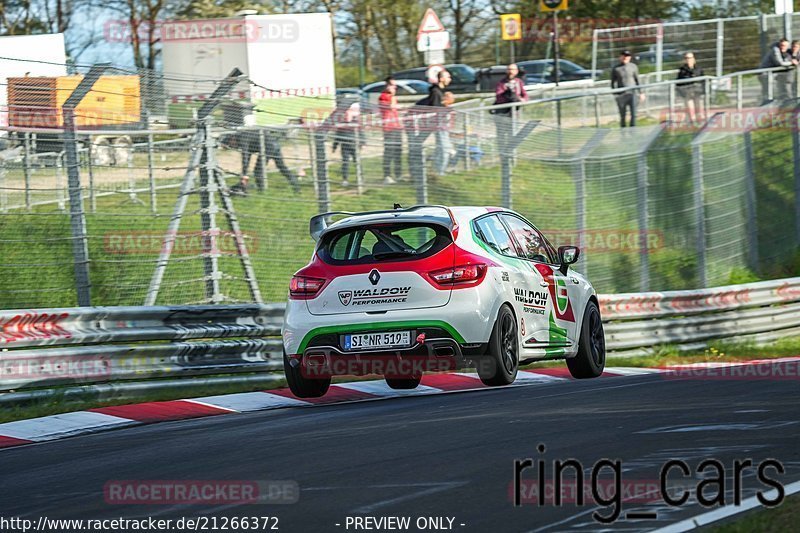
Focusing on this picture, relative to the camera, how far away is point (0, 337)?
11.1 m

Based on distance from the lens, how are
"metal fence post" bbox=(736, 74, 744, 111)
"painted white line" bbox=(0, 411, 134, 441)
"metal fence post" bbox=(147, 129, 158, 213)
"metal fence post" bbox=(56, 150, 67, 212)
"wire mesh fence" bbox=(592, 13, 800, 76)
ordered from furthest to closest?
"wire mesh fence" bbox=(592, 13, 800, 76)
"metal fence post" bbox=(736, 74, 744, 111)
"metal fence post" bbox=(147, 129, 158, 213)
"metal fence post" bbox=(56, 150, 67, 212)
"painted white line" bbox=(0, 411, 134, 441)

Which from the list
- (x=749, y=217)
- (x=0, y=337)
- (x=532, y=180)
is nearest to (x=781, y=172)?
(x=749, y=217)

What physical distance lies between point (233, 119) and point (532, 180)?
5.04m

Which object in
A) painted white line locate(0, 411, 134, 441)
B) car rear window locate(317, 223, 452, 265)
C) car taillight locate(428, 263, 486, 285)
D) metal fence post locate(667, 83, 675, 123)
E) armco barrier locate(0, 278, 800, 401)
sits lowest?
painted white line locate(0, 411, 134, 441)

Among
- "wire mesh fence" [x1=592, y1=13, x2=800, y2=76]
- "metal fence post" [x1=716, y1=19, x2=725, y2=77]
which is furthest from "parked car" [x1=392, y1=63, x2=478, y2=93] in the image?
"metal fence post" [x1=716, y1=19, x2=725, y2=77]

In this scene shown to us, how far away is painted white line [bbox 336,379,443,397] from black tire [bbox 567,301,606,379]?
4.66ft

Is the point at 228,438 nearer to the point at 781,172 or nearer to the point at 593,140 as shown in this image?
the point at 593,140

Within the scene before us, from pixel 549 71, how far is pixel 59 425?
129 feet

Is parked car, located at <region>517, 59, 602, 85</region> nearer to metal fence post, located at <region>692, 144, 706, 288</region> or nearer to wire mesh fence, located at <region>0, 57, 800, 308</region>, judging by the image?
wire mesh fence, located at <region>0, 57, 800, 308</region>

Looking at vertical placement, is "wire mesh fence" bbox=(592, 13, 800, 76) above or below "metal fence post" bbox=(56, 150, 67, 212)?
above

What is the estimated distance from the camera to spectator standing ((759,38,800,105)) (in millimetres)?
25344

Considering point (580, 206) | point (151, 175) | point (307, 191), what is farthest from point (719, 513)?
point (580, 206)

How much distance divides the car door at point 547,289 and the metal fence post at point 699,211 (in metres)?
8.06

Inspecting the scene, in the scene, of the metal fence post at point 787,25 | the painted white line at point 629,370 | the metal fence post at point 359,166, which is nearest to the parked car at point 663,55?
the metal fence post at point 787,25
